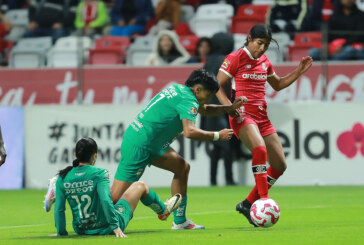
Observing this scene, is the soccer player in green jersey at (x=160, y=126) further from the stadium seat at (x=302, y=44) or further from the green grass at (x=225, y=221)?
the stadium seat at (x=302, y=44)

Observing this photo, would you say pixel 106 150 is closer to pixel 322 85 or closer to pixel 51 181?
pixel 322 85

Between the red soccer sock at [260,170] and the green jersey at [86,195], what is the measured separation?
206 cm

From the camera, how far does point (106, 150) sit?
16641 mm

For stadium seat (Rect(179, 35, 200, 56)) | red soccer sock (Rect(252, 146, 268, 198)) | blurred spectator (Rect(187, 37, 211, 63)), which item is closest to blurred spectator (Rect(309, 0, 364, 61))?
blurred spectator (Rect(187, 37, 211, 63))

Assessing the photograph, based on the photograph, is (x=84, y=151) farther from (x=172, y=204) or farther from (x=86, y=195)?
(x=172, y=204)

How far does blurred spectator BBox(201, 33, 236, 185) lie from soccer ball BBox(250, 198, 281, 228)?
7.01m

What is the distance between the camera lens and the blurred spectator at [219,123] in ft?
52.4

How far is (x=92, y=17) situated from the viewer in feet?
68.7

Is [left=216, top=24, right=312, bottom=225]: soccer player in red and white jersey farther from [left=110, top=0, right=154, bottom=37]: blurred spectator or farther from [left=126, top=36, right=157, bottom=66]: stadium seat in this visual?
[left=110, top=0, right=154, bottom=37]: blurred spectator

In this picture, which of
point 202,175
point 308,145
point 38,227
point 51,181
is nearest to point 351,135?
point 308,145

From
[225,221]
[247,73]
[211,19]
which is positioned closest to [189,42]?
[211,19]

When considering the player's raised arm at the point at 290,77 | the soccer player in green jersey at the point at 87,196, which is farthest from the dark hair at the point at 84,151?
the player's raised arm at the point at 290,77

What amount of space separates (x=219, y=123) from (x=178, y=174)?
730 cm

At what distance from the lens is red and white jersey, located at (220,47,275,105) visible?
9820mm
